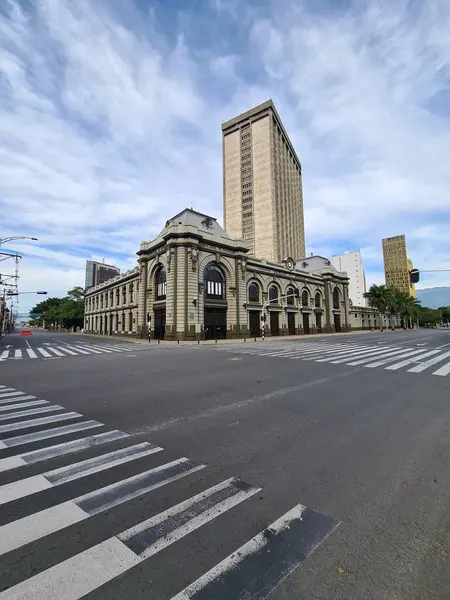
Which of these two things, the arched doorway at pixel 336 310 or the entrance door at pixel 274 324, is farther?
the arched doorway at pixel 336 310

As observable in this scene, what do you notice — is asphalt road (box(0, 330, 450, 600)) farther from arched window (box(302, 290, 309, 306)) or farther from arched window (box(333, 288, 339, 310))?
arched window (box(333, 288, 339, 310))

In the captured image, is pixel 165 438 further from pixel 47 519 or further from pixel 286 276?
pixel 286 276

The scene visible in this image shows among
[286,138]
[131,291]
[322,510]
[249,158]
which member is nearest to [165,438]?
[322,510]

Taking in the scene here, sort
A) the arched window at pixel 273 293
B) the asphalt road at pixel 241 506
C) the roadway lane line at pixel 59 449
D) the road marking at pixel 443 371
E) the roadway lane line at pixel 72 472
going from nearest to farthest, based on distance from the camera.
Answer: the asphalt road at pixel 241 506 → the roadway lane line at pixel 72 472 → the roadway lane line at pixel 59 449 → the road marking at pixel 443 371 → the arched window at pixel 273 293

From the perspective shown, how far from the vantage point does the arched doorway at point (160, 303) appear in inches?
1491

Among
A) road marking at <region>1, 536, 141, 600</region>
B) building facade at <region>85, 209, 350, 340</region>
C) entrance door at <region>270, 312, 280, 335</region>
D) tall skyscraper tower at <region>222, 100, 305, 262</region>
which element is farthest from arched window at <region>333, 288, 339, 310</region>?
road marking at <region>1, 536, 141, 600</region>

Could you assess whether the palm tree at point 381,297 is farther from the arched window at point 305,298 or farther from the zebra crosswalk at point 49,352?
the zebra crosswalk at point 49,352

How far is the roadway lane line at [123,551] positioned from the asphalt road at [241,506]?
1 centimetres

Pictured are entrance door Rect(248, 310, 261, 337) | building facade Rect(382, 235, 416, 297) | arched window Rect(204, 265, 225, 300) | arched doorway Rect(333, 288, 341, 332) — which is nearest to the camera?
arched window Rect(204, 265, 225, 300)

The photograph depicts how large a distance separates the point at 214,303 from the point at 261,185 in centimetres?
6939

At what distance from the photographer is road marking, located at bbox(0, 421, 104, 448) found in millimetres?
4500

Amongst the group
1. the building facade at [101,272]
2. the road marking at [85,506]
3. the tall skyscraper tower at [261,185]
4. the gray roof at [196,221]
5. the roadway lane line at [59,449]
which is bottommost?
the road marking at [85,506]

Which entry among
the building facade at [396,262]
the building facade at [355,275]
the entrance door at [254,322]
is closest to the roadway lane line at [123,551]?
the entrance door at [254,322]

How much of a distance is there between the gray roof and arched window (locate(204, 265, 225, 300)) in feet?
16.2
